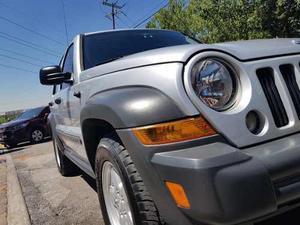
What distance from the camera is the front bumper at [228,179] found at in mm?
1829

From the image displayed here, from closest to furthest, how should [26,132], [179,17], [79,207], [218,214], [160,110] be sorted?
[218,214] → [160,110] → [79,207] → [26,132] → [179,17]

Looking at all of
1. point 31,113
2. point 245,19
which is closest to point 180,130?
point 245,19

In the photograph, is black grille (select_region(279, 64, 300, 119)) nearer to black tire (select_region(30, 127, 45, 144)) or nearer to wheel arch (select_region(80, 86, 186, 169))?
wheel arch (select_region(80, 86, 186, 169))

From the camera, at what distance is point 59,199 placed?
5.09 meters

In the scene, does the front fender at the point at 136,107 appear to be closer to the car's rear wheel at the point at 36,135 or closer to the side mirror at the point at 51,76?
the side mirror at the point at 51,76

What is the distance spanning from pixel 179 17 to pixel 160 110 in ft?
57.4

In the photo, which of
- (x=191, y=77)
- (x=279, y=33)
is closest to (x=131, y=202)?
(x=191, y=77)

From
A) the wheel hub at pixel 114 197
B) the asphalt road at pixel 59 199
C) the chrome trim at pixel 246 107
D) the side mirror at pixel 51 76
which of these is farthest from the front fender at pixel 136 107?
the asphalt road at pixel 59 199

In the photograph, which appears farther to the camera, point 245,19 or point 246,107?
point 245,19

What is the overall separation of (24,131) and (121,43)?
13.0 metres

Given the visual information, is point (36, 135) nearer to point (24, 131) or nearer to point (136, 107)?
point (24, 131)

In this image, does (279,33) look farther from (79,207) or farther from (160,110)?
(160,110)

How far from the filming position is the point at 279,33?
1138 centimetres

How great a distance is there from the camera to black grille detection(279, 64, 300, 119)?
7.30ft
